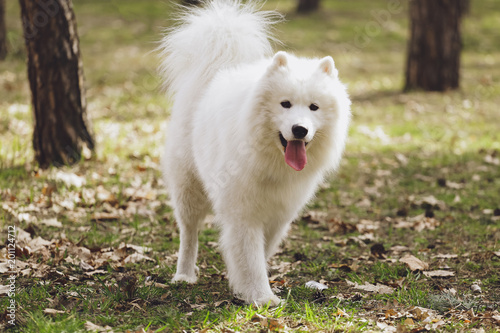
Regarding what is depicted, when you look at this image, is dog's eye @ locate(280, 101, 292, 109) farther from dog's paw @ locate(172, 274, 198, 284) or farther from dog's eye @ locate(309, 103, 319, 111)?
dog's paw @ locate(172, 274, 198, 284)

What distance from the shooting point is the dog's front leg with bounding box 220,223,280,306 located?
11.7ft

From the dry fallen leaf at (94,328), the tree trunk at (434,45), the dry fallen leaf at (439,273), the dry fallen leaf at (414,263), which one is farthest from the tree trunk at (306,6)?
the dry fallen leaf at (94,328)

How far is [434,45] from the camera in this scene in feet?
33.7

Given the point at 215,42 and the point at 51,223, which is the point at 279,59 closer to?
the point at 215,42

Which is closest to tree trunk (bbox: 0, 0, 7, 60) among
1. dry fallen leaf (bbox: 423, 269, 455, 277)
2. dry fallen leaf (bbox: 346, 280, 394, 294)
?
dry fallen leaf (bbox: 346, 280, 394, 294)

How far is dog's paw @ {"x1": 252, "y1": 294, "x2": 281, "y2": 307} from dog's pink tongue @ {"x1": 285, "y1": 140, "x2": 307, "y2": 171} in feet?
2.69

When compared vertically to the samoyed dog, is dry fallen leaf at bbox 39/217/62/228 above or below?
below

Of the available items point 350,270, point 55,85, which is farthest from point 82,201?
point 350,270

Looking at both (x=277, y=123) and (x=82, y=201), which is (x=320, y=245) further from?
(x=82, y=201)

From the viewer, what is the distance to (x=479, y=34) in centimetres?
1688

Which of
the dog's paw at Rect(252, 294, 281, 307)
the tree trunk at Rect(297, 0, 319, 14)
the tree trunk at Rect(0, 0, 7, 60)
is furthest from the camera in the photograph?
the tree trunk at Rect(297, 0, 319, 14)

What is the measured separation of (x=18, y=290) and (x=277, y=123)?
1.94 meters

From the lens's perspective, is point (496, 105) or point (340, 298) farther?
point (496, 105)

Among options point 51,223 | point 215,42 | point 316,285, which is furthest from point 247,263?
point 51,223
